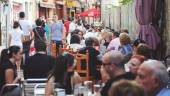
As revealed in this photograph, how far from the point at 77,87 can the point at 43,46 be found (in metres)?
3.22

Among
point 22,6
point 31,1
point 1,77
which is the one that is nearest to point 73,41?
point 1,77

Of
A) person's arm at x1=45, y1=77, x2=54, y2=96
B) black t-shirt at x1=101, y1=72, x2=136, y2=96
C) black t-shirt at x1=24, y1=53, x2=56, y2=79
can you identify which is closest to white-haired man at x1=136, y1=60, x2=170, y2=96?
black t-shirt at x1=101, y1=72, x2=136, y2=96

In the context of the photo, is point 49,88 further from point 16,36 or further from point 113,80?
point 16,36

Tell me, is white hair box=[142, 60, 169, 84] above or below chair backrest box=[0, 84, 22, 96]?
above

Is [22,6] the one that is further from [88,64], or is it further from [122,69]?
[122,69]

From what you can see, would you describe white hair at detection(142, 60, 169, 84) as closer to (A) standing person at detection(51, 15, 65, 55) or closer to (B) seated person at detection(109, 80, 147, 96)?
(B) seated person at detection(109, 80, 147, 96)

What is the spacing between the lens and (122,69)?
762 cm

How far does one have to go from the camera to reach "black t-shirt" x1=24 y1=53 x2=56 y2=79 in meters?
11.0

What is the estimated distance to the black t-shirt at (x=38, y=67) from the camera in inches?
434

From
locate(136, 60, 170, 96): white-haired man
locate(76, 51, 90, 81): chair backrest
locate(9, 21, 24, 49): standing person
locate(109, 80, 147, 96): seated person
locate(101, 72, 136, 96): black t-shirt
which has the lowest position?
locate(76, 51, 90, 81): chair backrest

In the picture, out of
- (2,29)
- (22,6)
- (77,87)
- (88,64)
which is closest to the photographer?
(77,87)

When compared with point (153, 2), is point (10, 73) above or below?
below

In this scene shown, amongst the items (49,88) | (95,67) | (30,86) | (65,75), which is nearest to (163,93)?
(49,88)

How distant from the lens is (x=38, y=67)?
1102 cm
